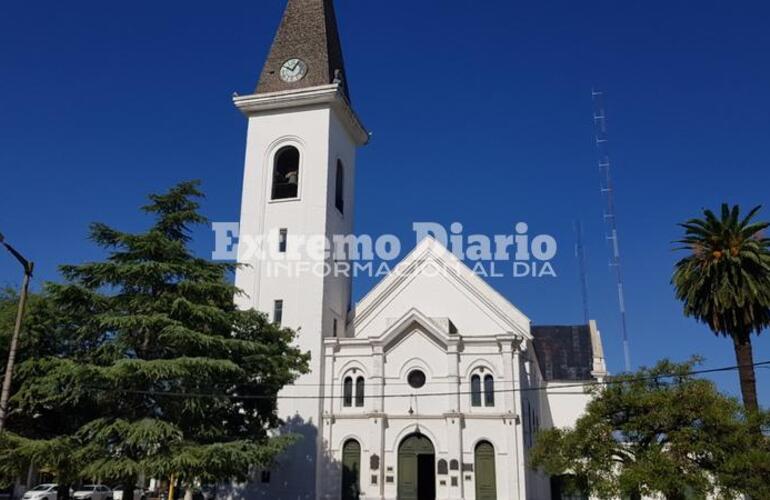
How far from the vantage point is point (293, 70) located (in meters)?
39.0

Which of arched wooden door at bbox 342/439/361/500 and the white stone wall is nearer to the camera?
arched wooden door at bbox 342/439/361/500

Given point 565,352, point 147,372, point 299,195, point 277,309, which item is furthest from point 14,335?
point 565,352

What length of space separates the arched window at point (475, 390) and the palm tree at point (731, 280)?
34.9 feet

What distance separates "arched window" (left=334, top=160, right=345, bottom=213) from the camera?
39375 mm

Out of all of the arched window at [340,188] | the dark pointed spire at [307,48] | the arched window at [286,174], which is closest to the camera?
the arched window at [286,174]

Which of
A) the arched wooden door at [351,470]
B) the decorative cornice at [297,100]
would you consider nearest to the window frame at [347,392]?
the arched wooden door at [351,470]

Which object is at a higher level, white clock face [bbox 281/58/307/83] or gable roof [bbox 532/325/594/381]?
white clock face [bbox 281/58/307/83]

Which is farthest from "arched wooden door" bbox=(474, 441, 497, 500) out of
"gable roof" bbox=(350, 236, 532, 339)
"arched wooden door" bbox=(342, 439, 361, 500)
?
"gable roof" bbox=(350, 236, 532, 339)

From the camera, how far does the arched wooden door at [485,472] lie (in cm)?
3005

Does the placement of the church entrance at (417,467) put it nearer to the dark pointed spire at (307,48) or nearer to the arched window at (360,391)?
the arched window at (360,391)

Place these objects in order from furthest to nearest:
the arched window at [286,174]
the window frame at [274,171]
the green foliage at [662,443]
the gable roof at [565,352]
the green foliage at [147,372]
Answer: the gable roof at [565,352] < the arched window at [286,174] < the window frame at [274,171] < the green foliage at [147,372] < the green foliage at [662,443]

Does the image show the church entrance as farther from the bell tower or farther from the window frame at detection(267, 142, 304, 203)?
the window frame at detection(267, 142, 304, 203)

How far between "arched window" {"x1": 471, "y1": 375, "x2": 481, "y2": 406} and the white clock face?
1992 centimetres

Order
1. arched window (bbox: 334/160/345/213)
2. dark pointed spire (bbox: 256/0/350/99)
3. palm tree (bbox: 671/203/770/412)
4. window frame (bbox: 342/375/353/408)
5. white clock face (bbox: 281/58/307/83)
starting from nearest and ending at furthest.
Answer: palm tree (bbox: 671/203/770/412), window frame (bbox: 342/375/353/408), dark pointed spire (bbox: 256/0/350/99), white clock face (bbox: 281/58/307/83), arched window (bbox: 334/160/345/213)
